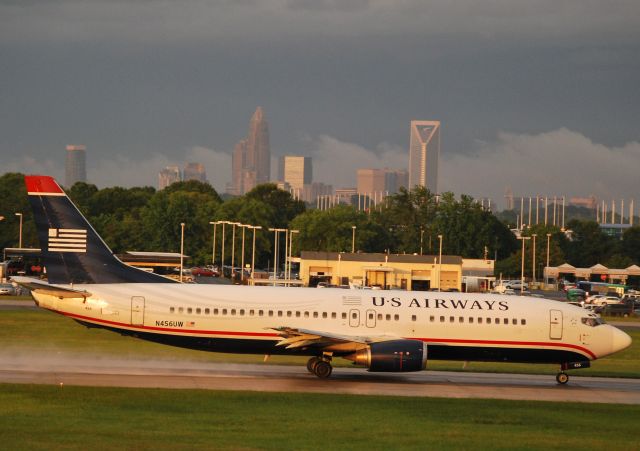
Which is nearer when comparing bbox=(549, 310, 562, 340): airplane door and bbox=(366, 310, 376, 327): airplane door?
bbox=(366, 310, 376, 327): airplane door

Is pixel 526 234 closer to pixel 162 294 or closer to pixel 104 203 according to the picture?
pixel 104 203

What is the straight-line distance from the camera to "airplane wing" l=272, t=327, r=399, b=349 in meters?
35.7

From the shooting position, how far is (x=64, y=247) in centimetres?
3778

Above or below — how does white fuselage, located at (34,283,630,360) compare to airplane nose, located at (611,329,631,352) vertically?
above

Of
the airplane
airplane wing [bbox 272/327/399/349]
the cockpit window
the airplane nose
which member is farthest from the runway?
the cockpit window

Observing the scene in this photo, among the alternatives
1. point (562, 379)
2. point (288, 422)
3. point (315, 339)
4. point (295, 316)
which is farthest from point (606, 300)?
point (288, 422)

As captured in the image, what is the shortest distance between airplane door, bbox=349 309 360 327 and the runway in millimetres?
1924

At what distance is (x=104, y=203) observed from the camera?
19062 cm

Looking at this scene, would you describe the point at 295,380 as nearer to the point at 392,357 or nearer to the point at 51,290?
the point at 392,357

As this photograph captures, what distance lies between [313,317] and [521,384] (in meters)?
7.92

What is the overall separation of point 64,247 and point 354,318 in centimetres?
1064

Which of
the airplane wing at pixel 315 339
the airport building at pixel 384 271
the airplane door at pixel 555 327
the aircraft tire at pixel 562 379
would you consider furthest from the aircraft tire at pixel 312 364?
the airport building at pixel 384 271

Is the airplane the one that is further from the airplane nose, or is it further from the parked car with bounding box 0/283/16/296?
the parked car with bounding box 0/283/16/296

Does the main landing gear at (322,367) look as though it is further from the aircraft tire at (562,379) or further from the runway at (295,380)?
the aircraft tire at (562,379)
